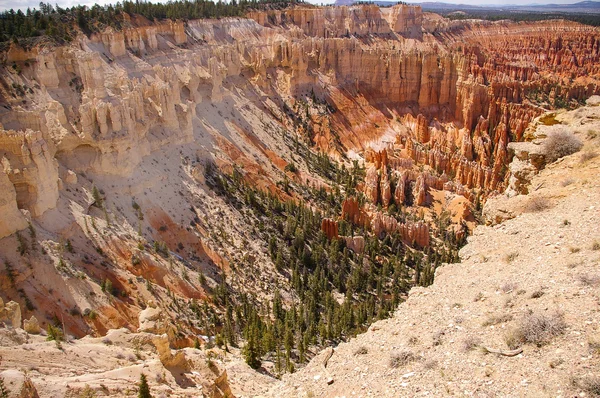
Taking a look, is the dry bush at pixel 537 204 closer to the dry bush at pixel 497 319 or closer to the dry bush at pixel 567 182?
the dry bush at pixel 567 182

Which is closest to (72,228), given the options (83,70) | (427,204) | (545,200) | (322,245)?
(83,70)

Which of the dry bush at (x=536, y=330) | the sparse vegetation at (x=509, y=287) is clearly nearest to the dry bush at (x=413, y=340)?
the dry bush at (x=536, y=330)

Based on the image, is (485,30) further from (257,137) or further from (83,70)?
(83,70)

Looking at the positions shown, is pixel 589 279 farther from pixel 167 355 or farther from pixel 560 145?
pixel 167 355

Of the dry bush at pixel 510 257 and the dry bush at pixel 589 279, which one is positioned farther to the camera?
the dry bush at pixel 510 257

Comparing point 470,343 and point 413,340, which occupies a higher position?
point 470,343

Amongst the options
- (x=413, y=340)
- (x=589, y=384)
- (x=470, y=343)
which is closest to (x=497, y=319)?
(x=470, y=343)
